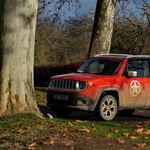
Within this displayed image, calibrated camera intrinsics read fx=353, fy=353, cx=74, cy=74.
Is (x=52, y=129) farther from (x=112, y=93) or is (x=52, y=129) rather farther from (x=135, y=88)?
(x=135, y=88)

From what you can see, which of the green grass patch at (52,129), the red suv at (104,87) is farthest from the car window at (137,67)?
the green grass patch at (52,129)

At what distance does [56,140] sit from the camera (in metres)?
6.88

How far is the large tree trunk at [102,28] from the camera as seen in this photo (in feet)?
51.0

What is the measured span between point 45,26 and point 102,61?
30.1 metres

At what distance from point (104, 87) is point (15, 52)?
9.33 feet

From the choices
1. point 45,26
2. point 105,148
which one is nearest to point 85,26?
point 45,26

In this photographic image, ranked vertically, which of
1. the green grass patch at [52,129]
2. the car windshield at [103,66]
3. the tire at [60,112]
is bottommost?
the tire at [60,112]

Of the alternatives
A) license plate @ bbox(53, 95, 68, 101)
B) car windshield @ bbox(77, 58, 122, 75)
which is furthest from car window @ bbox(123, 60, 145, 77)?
license plate @ bbox(53, 95, 68, 101)

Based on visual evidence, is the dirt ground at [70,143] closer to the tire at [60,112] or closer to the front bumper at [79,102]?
the front bumper at [79,102]

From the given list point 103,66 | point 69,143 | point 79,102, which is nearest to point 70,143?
point 69,143

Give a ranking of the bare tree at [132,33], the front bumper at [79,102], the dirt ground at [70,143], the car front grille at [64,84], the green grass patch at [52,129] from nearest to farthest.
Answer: the dirt ground at [70,143] < the green grass patch at [52,129] < the front bumper at [79,102] < the car front grille at [64,84] < the bare tree at [132,33]

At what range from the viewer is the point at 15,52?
28.2ft

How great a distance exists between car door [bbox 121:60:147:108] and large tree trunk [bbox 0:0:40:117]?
323 centimetres

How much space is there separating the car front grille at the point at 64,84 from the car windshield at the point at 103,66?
113 cm
